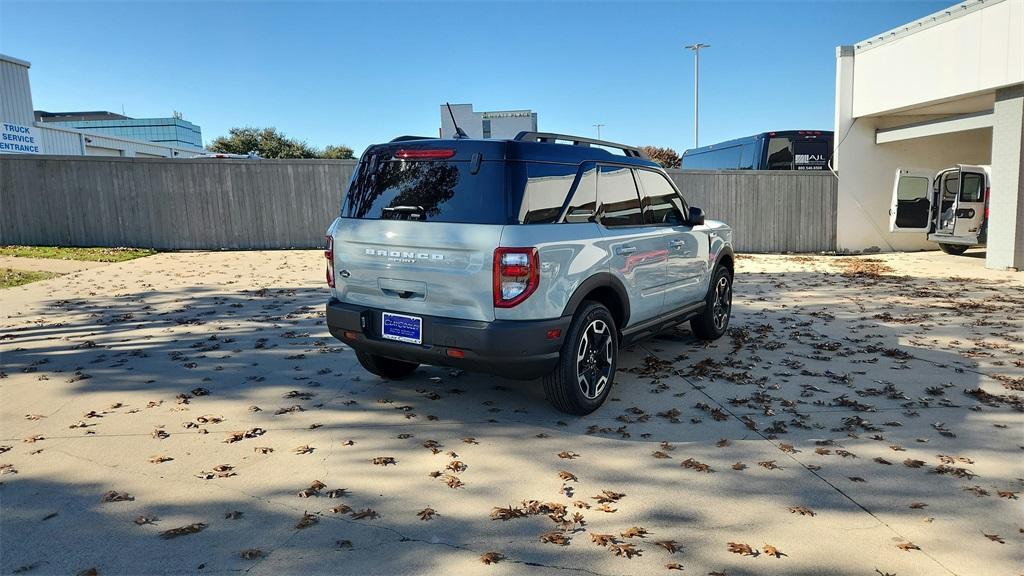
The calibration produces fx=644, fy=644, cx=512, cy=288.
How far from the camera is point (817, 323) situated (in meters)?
7.96

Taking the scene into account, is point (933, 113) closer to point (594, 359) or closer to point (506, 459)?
point (594, 359)

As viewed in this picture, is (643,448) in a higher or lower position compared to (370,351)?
lower

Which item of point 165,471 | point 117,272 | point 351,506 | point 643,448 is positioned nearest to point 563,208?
point 643,448

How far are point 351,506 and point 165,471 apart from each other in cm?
126

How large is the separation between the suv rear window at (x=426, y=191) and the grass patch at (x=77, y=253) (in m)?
11.2

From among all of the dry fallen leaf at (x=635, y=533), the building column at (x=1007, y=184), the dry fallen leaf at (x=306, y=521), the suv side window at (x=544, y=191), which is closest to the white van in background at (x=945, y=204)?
the building column at (x=1007, y=184)

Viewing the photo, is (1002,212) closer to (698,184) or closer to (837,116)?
(837,116)

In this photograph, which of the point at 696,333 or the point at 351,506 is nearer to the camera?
the point at 351,506

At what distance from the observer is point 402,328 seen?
439 centimetres

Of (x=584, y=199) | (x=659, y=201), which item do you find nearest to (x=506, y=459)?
(x=584, y=199)

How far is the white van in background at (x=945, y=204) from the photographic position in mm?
14031

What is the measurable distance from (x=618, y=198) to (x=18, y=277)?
10878mm

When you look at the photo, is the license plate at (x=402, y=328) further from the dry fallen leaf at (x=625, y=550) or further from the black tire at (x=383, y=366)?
the dry fallen leaf at (x=625, y=550)

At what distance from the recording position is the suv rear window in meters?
4.20
